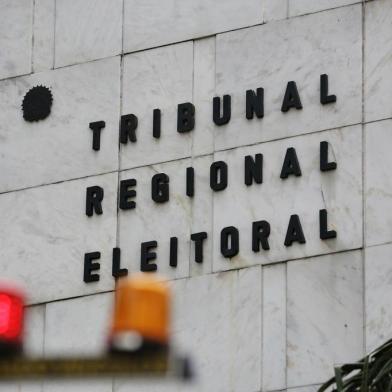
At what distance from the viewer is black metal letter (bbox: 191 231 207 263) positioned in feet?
57.8

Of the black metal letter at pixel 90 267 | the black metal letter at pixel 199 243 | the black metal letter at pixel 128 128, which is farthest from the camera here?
the black metal letter at pixel 128 128

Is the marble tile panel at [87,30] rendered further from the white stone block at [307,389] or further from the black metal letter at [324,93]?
the white stone block at [307,389]

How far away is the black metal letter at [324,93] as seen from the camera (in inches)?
688

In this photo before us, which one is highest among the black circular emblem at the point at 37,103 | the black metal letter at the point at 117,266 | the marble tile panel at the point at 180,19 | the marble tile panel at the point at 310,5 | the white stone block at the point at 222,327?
the marble tile panel at the point at 180,19

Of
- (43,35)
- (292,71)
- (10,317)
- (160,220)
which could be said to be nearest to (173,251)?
(160,220)

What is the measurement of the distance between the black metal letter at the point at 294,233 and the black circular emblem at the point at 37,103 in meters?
4.01

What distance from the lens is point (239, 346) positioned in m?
17.0

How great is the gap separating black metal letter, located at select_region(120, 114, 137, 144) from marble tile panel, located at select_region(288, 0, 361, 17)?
2259 millimetres

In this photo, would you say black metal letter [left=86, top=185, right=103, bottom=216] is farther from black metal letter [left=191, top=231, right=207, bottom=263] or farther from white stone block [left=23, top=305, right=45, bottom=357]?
black metal letter [left=191, top=231, right=207, bottom=263]

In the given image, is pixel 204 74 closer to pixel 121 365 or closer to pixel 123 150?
pixel 123 150

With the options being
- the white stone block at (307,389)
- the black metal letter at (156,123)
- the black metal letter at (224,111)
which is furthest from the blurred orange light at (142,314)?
the black metal letter at (156,123)

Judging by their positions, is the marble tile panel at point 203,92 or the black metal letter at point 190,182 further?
the marble tile panel at point 203,92

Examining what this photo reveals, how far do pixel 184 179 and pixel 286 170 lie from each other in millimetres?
1308

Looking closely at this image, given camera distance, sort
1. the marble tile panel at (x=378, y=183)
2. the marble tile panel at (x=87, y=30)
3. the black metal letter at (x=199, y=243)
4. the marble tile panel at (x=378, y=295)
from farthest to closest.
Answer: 1. the marble tile panel at (x=87, y=30)
2. the black metal letter at (x=199, y=243)
3. the marble tile panel at (x=378, y=183)
4. the marble tile panel at (x=378, y=295)
